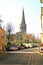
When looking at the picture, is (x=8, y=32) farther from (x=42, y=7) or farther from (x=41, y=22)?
(x=42, y=7)

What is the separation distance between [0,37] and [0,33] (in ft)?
4.10

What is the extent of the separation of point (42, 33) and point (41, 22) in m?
5.18

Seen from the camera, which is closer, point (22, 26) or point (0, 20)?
point (0, 20)

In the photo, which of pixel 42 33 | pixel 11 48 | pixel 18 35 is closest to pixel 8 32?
pixel 42 33

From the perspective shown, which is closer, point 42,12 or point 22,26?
point 42,12

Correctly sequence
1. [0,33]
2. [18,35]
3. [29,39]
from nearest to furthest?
[0,33], [29,39], [18,35]

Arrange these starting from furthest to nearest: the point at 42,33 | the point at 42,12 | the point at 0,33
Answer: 1. the point at 42,33
2. the point at 0,33
3. the point at 42,12

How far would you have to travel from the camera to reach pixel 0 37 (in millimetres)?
71688

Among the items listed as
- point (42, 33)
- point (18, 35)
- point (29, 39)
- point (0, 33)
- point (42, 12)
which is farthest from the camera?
point (18, 35)

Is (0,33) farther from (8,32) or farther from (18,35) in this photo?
(18,35)

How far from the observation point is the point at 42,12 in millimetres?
59094

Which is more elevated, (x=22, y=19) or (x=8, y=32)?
(x=22, y=19)

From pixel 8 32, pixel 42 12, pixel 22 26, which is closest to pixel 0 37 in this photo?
pixel 42 12

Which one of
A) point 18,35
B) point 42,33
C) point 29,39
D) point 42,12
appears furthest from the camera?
point 18,35
